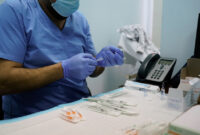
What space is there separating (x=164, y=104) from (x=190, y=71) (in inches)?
9.9

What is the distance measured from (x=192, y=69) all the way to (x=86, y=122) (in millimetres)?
608

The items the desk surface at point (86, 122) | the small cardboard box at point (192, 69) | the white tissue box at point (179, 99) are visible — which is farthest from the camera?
the small cardboard box at point (192, 69)

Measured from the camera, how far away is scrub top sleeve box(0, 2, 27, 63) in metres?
0.87

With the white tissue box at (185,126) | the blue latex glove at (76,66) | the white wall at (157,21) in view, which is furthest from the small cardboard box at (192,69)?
the white wall at (157,21)

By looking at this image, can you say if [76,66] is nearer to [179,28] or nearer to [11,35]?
[11,35]

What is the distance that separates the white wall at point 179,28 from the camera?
1.13m

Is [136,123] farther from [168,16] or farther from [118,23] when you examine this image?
[118,23]

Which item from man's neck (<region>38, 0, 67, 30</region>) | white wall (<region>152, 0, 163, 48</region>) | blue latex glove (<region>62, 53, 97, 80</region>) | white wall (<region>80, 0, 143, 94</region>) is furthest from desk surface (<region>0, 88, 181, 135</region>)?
white wall (<region>152, 0, 163, 48</region>)

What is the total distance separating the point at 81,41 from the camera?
119 centimetres

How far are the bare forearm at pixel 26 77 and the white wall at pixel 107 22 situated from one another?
111 cm

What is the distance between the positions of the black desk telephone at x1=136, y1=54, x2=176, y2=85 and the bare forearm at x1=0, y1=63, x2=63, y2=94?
522mm

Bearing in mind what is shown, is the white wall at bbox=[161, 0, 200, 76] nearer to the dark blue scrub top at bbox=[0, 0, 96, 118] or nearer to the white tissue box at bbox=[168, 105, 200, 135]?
the dark blue scrub top at bbox=[0, 0, 96, 118]

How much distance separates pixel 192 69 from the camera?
38.7 inches

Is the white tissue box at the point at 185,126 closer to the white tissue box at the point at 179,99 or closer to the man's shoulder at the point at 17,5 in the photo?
the white tissue box at the point at 179,99
